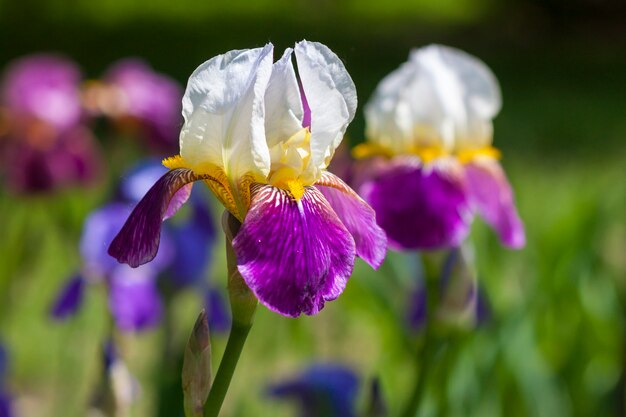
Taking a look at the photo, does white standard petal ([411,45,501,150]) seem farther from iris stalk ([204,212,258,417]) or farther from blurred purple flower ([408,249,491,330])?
iris stalk ([204,212,258,417])

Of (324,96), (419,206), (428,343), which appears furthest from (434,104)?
(324,96)

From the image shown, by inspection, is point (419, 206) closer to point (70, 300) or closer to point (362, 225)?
point (362, 225)

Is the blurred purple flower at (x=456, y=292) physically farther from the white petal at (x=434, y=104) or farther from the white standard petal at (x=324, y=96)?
the white standard petal at (x=324, y=96)

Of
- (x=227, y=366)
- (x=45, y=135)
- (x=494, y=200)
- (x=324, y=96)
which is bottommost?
(x=45, y=135)

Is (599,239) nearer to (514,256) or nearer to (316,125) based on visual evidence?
(514,256)

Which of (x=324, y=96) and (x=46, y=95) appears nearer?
(x=324, y=96)

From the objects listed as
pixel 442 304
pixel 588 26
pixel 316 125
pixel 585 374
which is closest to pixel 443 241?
pixel 442 304
